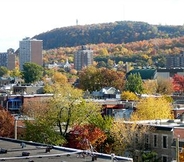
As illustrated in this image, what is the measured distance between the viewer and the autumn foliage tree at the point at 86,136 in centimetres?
4631

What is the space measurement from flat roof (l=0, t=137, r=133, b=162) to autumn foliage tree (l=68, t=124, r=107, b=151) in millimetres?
14337

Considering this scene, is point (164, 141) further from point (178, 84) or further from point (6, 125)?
point (178, 84)

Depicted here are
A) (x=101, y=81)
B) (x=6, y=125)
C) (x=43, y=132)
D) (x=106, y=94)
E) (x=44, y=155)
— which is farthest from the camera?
Result: (x=101, y=81)

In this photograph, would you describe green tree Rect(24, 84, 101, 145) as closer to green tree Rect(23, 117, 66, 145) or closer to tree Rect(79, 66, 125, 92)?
green tree Rect(23, 117, 66, 145)

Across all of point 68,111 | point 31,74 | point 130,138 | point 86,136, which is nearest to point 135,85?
point 31,74

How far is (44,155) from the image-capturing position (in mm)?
28359

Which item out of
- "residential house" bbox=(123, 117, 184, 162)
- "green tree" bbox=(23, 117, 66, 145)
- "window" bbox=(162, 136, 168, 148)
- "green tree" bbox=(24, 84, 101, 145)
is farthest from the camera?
"green tree" bbox=(24, 84, 101, 145)

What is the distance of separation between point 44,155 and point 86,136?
18.1m

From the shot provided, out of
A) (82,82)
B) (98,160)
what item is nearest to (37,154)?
(98,160)

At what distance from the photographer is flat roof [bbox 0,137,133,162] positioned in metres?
27.2

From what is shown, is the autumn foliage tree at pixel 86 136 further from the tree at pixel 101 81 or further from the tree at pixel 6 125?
the tree at pixel 101 81

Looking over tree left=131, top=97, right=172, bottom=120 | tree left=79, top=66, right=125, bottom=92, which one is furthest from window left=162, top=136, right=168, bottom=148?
tree left=79, top=66, right=125, bottom=92

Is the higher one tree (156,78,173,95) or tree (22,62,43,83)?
tree (22,62,43,83)

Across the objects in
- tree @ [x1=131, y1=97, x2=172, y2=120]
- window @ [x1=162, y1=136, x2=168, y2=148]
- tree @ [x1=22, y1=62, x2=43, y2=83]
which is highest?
tree @ [x1=22, y1=62, x2=43, y2=83]
